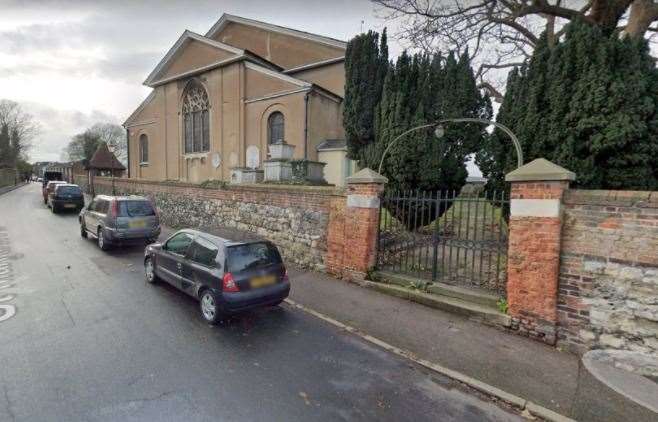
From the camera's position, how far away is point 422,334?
5078 millimetres

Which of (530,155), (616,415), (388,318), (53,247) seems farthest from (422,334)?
(53,247)

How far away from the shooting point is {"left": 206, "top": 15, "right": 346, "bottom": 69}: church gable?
21.6 m

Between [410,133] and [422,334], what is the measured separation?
5471 mm

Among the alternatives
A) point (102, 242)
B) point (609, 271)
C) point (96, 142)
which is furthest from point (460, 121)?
point (96, 142)

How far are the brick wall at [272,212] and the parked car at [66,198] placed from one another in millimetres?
8579

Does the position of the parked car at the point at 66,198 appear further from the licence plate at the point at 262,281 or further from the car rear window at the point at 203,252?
the licence plate at the point at 262,281

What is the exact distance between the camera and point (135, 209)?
33.7 feet

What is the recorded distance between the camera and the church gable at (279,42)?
2159 cm

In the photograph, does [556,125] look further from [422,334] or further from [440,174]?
[422,334]

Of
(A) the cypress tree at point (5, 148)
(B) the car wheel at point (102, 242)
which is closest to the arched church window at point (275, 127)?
(B) the car wheel at point (102, 242)

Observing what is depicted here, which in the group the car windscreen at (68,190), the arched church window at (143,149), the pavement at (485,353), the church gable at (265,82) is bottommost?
the pavement at (485,353)

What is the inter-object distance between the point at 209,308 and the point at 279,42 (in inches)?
883

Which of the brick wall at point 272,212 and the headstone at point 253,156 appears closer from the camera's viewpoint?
the brick wall at point 272,212

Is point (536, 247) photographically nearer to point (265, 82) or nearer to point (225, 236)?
point (225, 236)
